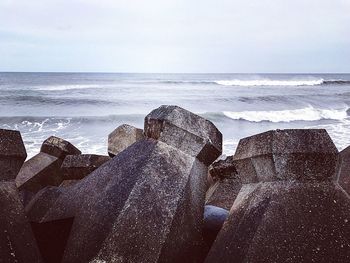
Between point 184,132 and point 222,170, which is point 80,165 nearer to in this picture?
point 222,170

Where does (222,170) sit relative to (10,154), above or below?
below

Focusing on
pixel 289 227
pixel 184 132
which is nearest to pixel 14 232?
pixel 184 132

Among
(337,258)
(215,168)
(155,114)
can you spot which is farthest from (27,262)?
(215,168)

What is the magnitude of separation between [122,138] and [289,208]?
2258 millimetres

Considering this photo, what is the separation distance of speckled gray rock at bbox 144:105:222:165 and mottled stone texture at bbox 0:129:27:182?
68 cm

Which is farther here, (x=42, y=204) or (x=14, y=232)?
(x=42, y=204)

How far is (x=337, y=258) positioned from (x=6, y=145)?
157 centimetres

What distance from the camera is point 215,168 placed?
10.5 feet


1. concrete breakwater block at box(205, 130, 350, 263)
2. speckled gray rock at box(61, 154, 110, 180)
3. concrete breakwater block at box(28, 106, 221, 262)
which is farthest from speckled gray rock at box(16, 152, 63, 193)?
concrete breakwater block at box(205, 130, 350, 263)

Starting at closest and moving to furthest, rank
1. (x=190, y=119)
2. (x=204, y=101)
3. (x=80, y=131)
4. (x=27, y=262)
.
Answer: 1. (x=27, y=262)
2. (x=190, y=119)
3. (x=80, y=131)
4. (x=204, y=101)

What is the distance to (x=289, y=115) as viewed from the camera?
62.7 feet

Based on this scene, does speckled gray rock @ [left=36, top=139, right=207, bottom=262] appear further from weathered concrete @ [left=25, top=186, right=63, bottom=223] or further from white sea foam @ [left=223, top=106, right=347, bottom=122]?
white sea foam @ [left=223, top=106, right=347, bottom=122]

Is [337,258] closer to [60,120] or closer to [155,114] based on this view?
[155,114]

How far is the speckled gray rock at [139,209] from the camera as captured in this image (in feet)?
4.92
